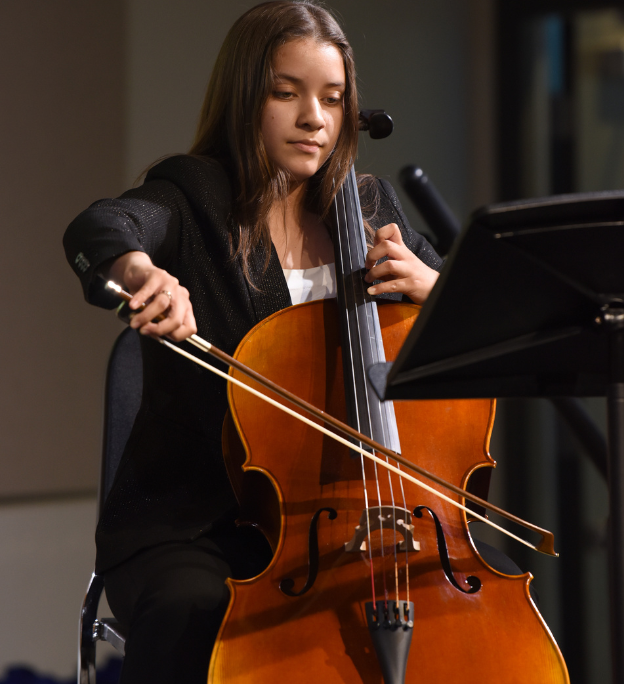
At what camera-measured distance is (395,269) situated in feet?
3.14

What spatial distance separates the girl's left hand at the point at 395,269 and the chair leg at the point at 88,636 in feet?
1.74

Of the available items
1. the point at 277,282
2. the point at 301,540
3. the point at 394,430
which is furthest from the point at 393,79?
the point at 301,540

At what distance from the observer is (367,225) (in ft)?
3.63

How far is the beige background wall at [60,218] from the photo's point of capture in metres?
1.62

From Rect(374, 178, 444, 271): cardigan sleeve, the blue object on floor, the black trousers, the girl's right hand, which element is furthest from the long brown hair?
the blue object on floor

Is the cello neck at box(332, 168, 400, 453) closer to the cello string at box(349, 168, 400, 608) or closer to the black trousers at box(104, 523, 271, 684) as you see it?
the cello string at box(349, 168, 400, 608)

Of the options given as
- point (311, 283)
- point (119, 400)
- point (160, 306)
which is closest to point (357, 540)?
point (160, 306)

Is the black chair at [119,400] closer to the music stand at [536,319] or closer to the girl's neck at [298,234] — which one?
the girl's neck at [298,234]

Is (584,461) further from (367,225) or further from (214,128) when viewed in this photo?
(214,128)

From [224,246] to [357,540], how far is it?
0.42 meters

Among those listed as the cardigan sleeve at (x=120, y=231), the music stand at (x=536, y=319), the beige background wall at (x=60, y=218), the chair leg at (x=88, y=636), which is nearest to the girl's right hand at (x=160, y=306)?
the cardigan sleeve at (x=120, y=231)

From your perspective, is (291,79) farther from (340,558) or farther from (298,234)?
(340,558)

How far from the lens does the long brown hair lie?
3.28 feet

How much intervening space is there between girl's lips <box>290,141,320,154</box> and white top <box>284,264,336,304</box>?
16 cm
